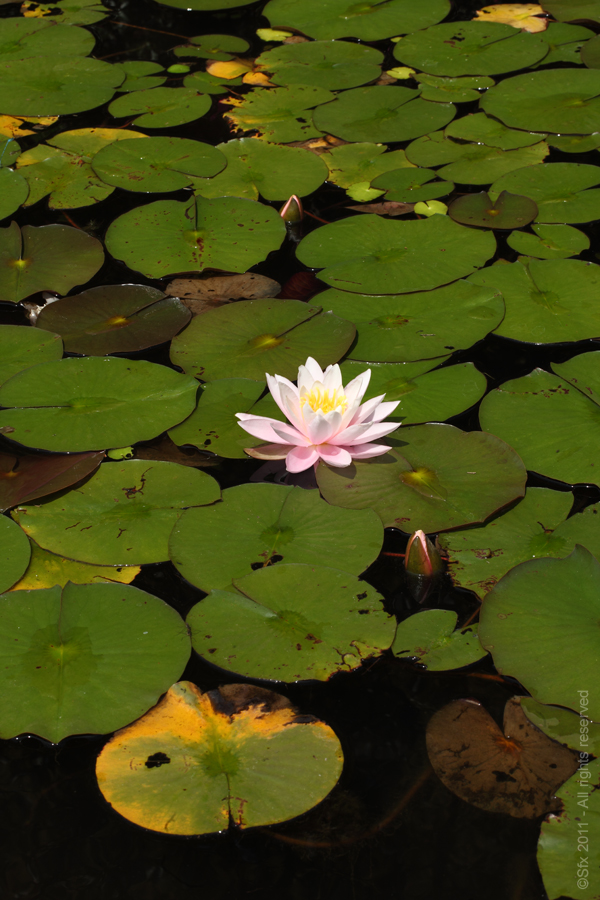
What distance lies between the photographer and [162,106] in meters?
3.92

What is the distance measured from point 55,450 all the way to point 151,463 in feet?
0.97

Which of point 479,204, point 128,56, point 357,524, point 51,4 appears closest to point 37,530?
point 357,524

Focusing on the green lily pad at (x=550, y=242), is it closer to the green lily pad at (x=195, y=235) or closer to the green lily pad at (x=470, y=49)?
the green lily pad at (x=195, y=235)

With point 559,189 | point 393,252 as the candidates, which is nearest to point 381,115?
point 559,189

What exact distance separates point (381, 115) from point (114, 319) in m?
2.07

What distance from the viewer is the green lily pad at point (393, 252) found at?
2.71 metres

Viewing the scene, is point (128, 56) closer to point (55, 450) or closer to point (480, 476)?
point (55, 450)

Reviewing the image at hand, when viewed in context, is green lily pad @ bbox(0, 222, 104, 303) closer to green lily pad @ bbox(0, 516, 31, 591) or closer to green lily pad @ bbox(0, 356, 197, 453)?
green lily pad @ bbox(0, 356, 197, 453)

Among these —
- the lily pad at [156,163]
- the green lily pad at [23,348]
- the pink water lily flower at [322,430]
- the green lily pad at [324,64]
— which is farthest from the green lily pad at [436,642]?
the green lily pad at [324,64]

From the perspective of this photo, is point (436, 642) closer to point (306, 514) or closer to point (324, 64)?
point (306, 514)

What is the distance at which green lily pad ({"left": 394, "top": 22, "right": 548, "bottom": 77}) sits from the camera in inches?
160

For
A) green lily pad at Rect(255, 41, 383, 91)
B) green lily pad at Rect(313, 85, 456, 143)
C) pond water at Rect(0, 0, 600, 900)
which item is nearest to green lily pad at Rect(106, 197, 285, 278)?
pond water at Rect(0, 0, 600, 900)

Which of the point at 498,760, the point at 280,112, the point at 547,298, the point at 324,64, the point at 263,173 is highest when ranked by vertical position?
the point at 324,64

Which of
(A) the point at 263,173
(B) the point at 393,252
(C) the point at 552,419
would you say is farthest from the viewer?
(A) the point at 263,173
